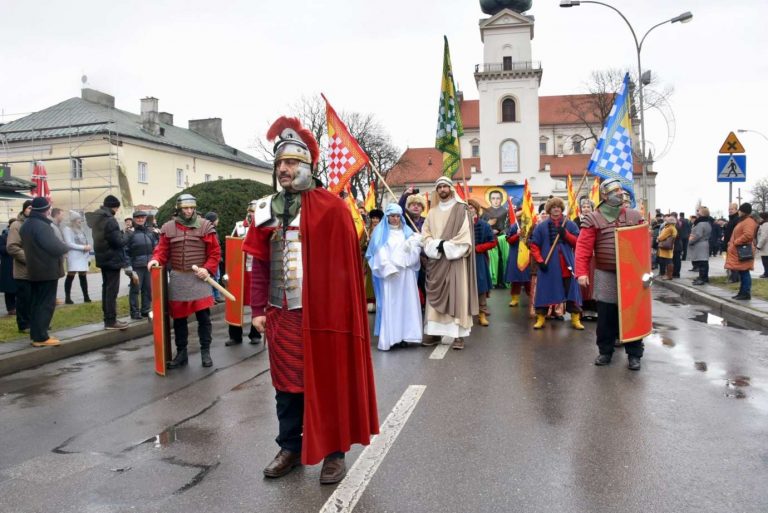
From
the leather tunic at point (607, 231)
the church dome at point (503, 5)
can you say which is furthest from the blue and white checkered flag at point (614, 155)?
the church dome at point (503, 5)

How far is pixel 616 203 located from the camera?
6.97 m

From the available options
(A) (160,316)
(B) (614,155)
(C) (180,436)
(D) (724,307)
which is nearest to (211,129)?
(D) (724,307)

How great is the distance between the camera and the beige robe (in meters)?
7.81

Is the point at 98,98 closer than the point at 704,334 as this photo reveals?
No

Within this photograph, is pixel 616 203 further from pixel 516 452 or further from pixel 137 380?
pixel 137 380

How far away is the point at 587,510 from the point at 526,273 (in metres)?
8.96

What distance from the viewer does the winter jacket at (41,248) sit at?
776 centimetres

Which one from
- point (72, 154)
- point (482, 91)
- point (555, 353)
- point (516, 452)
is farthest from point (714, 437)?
point (482, 91)

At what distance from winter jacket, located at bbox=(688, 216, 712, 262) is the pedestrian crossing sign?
5.75 ft

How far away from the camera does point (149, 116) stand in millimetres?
45906

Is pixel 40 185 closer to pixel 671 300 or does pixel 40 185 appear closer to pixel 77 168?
pixel 77 168

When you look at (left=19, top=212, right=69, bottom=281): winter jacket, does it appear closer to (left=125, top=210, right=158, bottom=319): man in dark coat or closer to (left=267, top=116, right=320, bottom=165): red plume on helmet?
(left=125, top=210, right=158, bottom=319): man in dark coat

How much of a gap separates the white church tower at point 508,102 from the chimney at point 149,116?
33737mm

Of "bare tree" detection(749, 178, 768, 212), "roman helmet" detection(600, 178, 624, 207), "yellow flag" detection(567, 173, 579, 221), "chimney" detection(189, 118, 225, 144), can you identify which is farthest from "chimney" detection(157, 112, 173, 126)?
"bare tree" detection(749, 178, 768, 212)
